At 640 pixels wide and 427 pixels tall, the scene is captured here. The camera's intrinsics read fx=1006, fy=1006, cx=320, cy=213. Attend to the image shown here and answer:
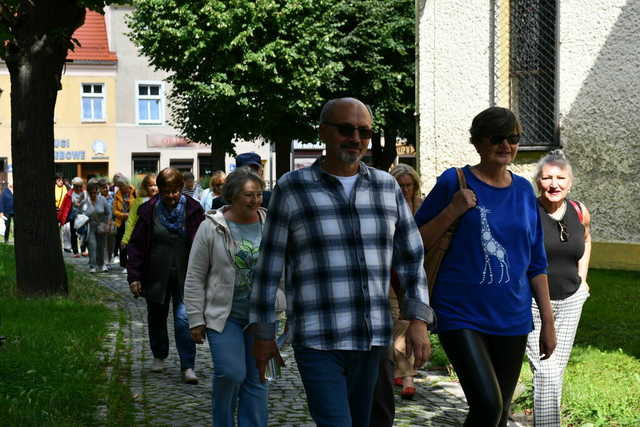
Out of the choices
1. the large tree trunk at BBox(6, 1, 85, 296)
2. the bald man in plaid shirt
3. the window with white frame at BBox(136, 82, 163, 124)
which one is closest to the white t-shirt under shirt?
the bald man in plaid shirt

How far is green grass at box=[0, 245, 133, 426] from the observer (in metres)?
6.23

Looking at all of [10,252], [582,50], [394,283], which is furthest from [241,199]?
[10,252]

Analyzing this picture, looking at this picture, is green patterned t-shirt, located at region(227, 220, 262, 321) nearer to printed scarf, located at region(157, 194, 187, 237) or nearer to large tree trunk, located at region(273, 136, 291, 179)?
printed scarf, located at region(157, 194, 187, 237)

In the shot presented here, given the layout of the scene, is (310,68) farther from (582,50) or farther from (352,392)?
(352,392)

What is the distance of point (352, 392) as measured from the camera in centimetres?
392

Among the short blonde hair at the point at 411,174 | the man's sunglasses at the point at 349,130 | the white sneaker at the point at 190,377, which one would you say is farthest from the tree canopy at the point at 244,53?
the man's sunglasses at the point at 349,130

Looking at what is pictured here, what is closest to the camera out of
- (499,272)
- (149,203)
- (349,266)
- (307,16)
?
(349,266)

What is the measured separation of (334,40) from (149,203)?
22852 mm

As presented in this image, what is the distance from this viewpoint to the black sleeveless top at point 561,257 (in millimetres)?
5719

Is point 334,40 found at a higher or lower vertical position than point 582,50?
higher

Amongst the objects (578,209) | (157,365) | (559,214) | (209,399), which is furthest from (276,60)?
(559,214)

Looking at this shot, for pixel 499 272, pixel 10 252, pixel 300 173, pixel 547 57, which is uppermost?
pixel 547 57

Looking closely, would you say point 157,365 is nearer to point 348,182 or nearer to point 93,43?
point 348,182

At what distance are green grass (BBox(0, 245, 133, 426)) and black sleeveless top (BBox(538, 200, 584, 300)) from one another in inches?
109
